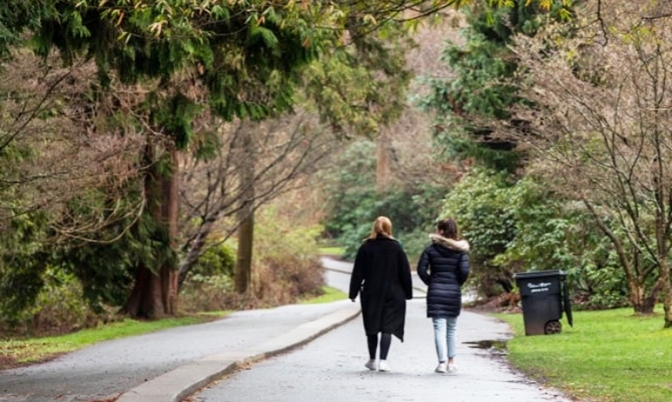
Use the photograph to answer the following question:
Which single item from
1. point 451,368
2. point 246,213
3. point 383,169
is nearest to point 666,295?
point 451,368

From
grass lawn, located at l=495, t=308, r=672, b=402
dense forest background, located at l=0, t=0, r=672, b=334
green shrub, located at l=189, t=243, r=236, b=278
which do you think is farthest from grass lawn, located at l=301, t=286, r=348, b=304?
grass lawn, located at l=495, t=308, r=672, b=402

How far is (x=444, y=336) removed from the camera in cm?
1366

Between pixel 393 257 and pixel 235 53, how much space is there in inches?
126

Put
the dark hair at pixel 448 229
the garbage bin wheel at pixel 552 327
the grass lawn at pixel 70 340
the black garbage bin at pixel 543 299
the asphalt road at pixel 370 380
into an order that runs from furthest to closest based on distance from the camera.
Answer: the garbage bin wheel at pixel 552 327
the black garbage bin at pixel 543 299
the grass lawn at pixel 70 340
the dark hair at pixel 448 229
the asphalt road at pixel 370 380

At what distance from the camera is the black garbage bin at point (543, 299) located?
19.4 m

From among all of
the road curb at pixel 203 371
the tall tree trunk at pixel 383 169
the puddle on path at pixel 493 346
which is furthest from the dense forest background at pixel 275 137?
the tall tree trunk at pixel 383 169

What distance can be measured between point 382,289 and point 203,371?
8.06 feet

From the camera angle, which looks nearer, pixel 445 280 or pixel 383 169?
pixel 445 280

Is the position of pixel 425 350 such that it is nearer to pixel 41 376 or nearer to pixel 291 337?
pixel 291 337

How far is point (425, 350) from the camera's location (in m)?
17.6

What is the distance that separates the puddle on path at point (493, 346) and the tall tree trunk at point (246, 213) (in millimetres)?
15361

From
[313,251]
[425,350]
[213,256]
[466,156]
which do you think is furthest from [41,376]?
[313,251]

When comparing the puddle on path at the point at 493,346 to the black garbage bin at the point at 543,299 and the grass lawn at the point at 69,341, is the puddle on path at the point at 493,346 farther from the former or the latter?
the grass lawn at the point at 69,341

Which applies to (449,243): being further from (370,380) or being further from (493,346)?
(493,346)
